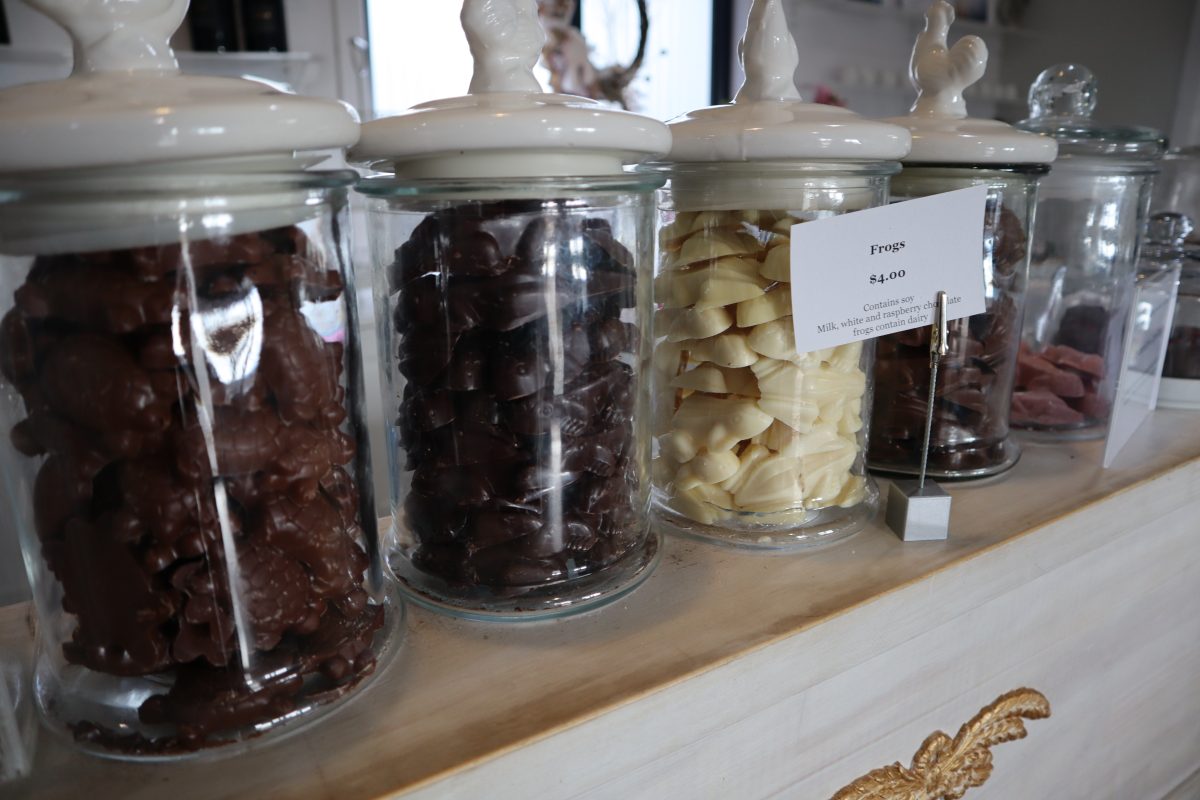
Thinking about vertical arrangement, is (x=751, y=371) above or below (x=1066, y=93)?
below

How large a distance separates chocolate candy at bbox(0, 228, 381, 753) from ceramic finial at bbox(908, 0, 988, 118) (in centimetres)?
46

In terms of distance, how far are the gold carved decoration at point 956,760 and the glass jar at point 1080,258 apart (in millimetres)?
259

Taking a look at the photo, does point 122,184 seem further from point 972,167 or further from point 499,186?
point 972,167

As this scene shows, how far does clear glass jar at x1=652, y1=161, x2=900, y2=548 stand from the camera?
Result: 19.3 inches

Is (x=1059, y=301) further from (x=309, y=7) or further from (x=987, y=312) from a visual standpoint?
(x=309, y=7)

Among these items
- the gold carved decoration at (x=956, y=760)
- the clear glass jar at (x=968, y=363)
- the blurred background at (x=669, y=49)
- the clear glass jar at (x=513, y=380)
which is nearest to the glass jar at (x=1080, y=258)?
the clear glass jar at (x=968, y=363)

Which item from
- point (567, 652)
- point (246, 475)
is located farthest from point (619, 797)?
point (246, 475)

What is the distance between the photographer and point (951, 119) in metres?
0.57

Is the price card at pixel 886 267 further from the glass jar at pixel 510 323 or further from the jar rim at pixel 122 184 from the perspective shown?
the jar rim at pixel 122 184

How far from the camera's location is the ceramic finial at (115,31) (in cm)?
30

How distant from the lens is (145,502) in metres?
0.31

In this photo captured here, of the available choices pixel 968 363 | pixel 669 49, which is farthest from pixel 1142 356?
pixel 669 49

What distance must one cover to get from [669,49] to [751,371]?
3.16 metres

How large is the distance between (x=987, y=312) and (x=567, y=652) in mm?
409
